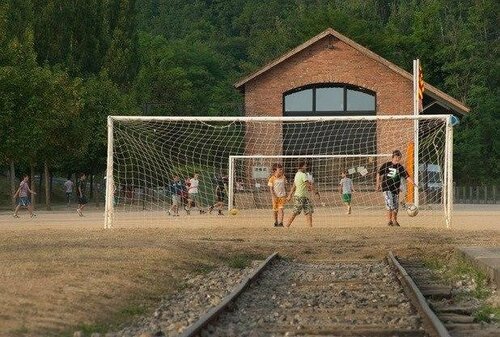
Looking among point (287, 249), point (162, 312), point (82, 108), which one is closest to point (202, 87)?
point (82, 108)

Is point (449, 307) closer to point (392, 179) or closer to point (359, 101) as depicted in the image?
point (392, 179)

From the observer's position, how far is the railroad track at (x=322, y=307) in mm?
12898

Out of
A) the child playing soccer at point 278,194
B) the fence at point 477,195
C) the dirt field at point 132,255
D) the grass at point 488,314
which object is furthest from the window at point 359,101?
the grass at point 488,314

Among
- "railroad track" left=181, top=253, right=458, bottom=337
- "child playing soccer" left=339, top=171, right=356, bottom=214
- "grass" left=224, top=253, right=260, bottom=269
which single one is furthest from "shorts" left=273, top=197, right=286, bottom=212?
"railroad track" left=181, top=253, right=458, bottom=337

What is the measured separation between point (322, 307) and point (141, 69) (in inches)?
3169

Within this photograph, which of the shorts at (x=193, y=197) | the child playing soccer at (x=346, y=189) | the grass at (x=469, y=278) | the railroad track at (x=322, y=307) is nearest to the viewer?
the railroad track at (x=322, y=307)

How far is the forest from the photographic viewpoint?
60062mm

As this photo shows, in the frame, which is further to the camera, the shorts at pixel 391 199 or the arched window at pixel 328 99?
the arched window at pixel 328 99

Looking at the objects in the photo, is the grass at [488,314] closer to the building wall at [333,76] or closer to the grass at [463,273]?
the grass at [463,273]

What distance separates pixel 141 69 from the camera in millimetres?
95125

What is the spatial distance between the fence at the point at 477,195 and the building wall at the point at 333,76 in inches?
838

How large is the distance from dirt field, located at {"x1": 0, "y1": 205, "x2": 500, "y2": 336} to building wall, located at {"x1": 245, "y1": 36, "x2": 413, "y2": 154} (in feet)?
77.7

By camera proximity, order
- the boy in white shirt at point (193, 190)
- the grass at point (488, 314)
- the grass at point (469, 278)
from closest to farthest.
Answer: the grass at point (488, 314) < the grass at point (469, 278) < the boy in white shirt at point (193, 190)

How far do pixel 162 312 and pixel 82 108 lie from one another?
166 feet
